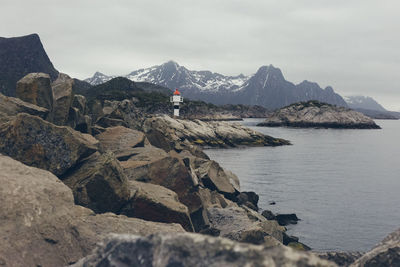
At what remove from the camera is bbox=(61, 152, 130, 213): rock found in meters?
10.1

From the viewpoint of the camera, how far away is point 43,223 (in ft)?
23.2

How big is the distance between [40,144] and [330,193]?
29998 millimetres

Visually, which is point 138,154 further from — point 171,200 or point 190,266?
point 190,266

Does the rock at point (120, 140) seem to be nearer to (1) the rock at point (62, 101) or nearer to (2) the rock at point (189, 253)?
(1) the rock at point (62, 101)

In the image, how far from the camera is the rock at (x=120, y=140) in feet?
56.7

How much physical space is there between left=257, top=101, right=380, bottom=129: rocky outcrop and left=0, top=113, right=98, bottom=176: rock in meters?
186

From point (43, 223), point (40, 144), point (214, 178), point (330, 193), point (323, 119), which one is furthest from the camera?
point (323, 119)

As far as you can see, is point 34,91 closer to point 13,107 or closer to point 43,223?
point 13,107

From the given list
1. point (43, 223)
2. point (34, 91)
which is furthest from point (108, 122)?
point (43, 223)

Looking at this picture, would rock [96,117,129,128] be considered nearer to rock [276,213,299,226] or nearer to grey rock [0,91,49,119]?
grey rock [0,91,49,119]

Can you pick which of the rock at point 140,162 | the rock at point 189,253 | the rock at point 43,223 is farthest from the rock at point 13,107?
the rock at point 189,253

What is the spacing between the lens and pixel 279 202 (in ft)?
101

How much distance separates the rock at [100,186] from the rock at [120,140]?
595cm

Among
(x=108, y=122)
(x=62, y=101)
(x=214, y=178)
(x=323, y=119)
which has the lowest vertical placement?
(x=214, y=178)
